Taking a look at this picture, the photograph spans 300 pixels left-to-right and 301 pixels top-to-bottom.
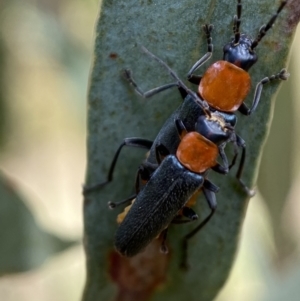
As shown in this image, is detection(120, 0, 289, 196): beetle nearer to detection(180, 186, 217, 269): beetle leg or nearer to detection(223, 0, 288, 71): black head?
detection(223, 0, 288, 71): black head

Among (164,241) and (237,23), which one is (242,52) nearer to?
(237,23)

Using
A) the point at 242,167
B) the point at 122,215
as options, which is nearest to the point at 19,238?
the point at 122,215

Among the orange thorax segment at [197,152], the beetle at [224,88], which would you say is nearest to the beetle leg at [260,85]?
the beetle at [224,88]

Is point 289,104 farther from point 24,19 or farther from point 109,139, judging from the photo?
point 24,19

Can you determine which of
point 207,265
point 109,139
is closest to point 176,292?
point 207,265

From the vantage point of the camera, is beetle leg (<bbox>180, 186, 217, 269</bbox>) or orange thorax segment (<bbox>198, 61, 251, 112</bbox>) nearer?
orange thorax segment (<bbox>198, 61, 251, 112</bbox>)

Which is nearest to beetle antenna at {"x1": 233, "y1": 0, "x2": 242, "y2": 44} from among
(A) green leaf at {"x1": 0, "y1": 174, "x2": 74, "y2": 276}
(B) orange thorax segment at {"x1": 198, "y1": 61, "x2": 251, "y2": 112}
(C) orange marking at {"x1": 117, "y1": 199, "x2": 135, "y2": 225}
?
(B) orange thorax segment at {"x1": 198, "y1": 61, "x2": 251, "y2": 112}
